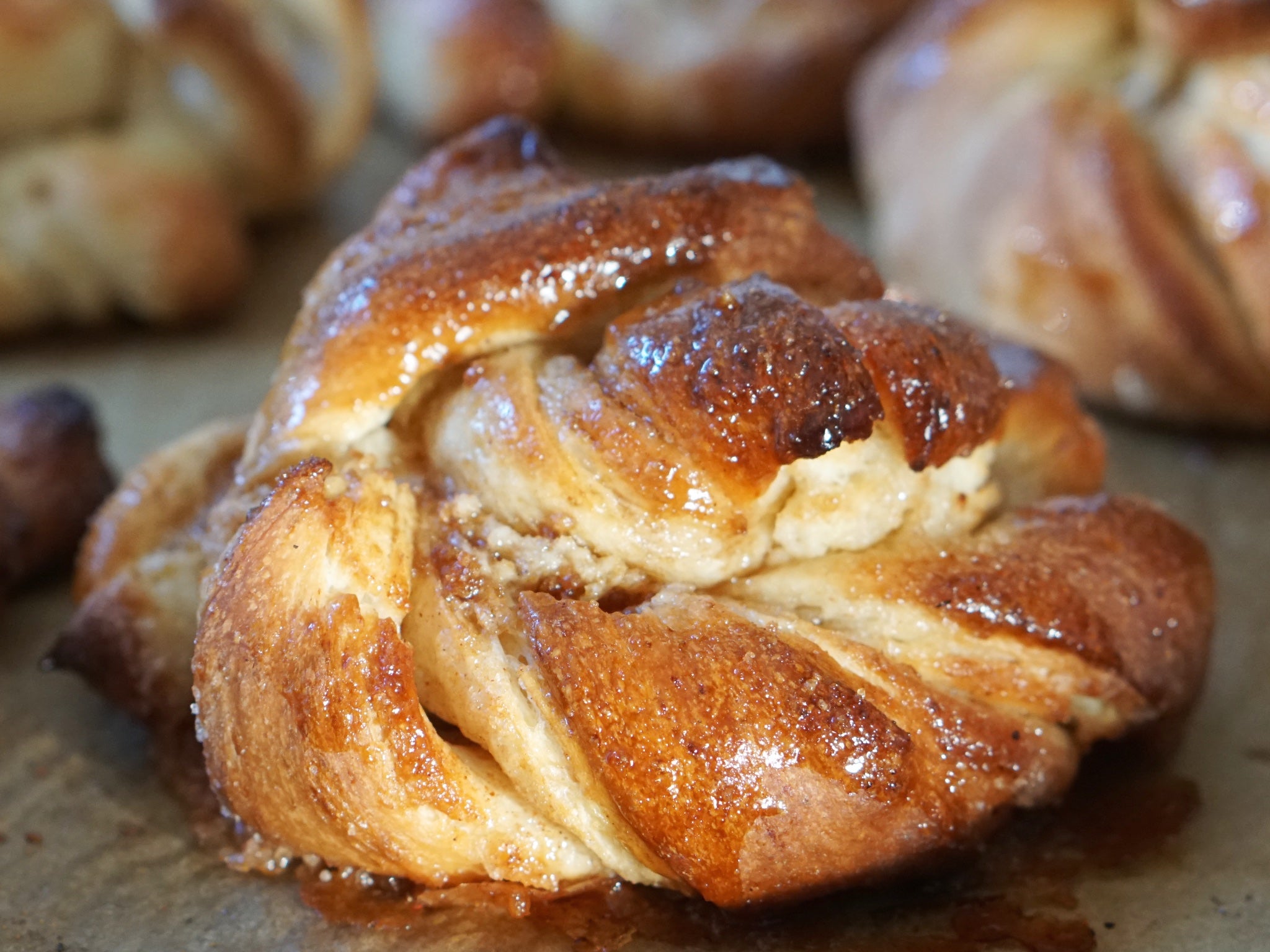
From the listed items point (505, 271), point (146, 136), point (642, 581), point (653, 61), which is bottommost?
point (642, 581)

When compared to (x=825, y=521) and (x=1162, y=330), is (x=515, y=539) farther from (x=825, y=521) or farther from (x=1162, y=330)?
(x=1162, y=330)

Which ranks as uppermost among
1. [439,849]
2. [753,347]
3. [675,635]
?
[753,347]

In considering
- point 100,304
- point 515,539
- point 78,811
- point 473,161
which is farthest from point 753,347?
point 100,304

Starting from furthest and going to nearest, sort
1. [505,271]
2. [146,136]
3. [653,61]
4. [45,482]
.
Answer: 1. [653,61]
2. [146,136]
3. [45,482]
4. [505,271]

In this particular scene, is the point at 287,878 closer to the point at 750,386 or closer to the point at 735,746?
the point at 735,746

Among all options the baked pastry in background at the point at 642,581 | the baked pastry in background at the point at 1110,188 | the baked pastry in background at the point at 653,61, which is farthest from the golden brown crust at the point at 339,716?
the baked pastry in background at the point at 653,61

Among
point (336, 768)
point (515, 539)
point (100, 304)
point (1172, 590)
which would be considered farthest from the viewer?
Answer: point (100, 304)

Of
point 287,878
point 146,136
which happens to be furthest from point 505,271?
point 146,136
